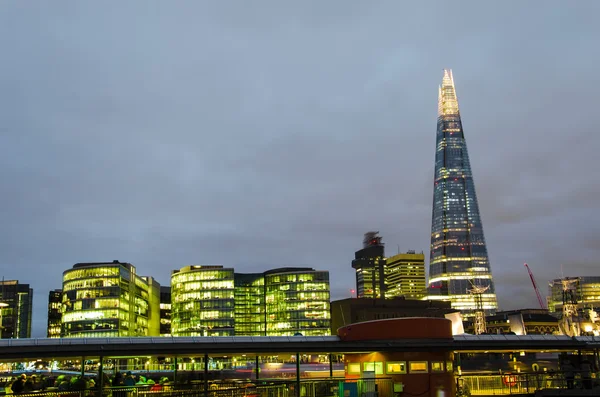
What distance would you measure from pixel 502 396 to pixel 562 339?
10.9 m

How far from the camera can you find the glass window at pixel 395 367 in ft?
136

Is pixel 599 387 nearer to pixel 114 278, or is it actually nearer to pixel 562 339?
pixel 562 339

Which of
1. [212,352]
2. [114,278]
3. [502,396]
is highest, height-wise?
[114,278]

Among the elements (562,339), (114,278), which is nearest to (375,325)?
(562,339)

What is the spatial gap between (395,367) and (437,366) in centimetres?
301

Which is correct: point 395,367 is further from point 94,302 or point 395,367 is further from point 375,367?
point 94,302

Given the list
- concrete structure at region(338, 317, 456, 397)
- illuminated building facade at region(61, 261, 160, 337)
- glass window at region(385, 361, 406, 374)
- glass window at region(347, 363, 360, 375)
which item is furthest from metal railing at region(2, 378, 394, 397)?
illuminated building facade at region(61, 261, 160, 337)

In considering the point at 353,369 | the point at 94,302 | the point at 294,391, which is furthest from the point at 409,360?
the point at 94,302

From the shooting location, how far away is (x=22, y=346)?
37.8 m

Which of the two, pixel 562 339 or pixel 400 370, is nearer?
pixel 400 370

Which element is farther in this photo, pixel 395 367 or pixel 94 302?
pixel 94 302

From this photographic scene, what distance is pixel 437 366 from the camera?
4162 centimetres

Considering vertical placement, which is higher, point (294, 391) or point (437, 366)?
point (437, 366)

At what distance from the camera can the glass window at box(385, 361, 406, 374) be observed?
4131 cm
